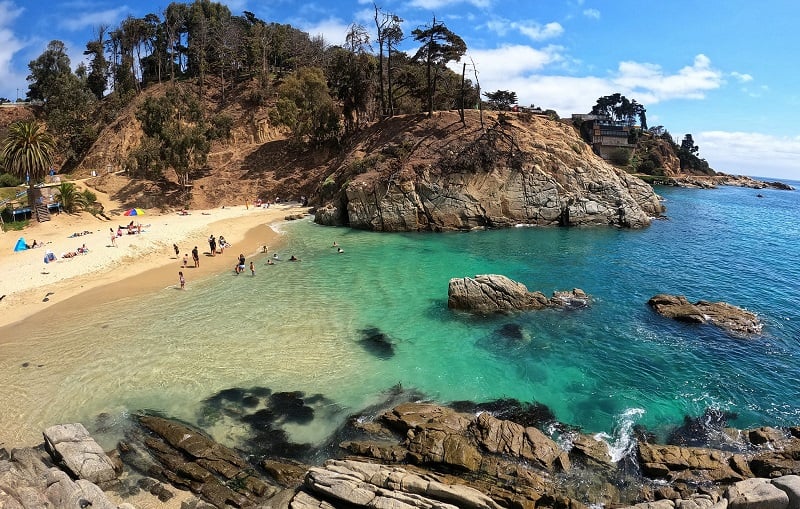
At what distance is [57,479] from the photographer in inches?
473

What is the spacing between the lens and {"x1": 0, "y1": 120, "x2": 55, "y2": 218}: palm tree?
135 ft

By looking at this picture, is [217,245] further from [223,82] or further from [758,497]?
[223,82]

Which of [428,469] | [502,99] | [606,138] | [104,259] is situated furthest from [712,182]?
[104,259]

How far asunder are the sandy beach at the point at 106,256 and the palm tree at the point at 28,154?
4.74 metres

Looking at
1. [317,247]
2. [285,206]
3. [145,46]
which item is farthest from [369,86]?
[145,46]

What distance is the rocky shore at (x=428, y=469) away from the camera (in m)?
12.0

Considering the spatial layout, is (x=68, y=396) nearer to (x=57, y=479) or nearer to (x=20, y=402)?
(x=20, y=402)

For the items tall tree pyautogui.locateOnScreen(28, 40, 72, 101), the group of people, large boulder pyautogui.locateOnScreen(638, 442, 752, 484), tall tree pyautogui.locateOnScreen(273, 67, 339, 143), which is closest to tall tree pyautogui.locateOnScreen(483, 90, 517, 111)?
tall tree pyautogui.locateOnScreen(273, 67, 339, 143)

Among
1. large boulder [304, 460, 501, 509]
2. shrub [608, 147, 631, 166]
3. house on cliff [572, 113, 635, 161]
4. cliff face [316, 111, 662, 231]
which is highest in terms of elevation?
house on cliff [572, 113, 635, 161]

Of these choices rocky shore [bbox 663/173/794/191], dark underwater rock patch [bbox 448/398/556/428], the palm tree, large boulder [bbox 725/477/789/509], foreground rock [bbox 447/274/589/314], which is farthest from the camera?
rocky shore [bbox 663/173/794/191]

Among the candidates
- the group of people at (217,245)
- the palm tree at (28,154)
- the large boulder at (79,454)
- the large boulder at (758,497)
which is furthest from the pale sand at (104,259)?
the large boulder at (758,497)

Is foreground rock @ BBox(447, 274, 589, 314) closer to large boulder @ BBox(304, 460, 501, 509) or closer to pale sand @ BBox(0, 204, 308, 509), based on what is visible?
large boulder @ BBox(304, 460, 501, 509)

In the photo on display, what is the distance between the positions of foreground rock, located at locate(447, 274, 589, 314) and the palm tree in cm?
4302

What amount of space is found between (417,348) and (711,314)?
1870 centimetres
